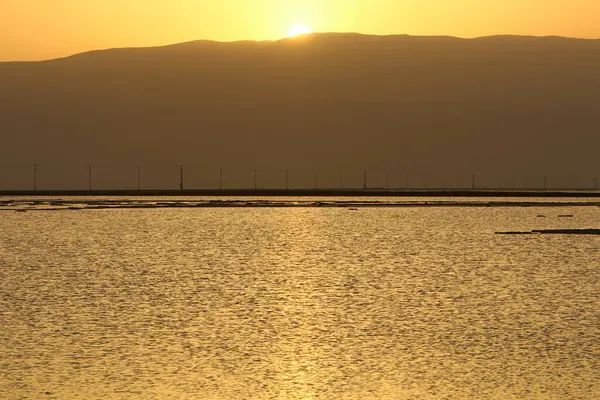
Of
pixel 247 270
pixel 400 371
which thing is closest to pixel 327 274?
pixel 247 270

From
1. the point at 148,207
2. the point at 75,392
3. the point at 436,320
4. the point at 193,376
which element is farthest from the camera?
the point at 148,207

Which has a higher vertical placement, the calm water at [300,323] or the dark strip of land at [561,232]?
the dark strip of land at [561,232]

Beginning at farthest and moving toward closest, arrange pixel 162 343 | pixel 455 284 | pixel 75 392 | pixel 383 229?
pixel 383 229 < pixel 455 284 < pixel 162 343 < pixel 75 392

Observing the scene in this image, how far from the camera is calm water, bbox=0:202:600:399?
1930 centimetres

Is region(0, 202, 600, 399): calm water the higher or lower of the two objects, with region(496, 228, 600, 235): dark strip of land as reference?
lower

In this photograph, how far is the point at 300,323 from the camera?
87.4 ft

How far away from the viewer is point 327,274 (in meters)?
41.2

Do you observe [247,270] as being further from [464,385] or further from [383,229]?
[383,229]

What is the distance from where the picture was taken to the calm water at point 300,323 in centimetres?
1930

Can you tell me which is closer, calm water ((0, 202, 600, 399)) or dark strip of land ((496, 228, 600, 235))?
calm water ((0, 202, 600, 399))

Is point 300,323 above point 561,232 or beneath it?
beneath

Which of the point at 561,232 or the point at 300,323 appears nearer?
the point at 300,323

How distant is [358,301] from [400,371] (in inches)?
439

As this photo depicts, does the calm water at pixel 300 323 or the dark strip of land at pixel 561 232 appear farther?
the dark strip of land at pixel 561 232
